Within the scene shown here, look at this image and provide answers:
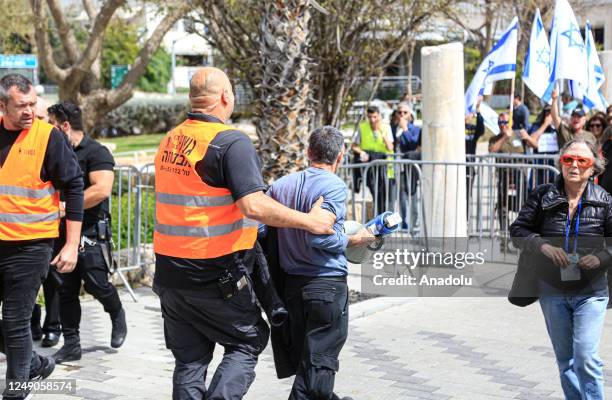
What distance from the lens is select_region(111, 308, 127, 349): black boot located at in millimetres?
7035

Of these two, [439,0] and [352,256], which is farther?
[439,0]

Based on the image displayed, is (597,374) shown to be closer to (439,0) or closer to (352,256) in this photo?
(352,256)

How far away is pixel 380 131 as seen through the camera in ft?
43.0

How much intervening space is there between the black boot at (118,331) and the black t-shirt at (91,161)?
70 cm

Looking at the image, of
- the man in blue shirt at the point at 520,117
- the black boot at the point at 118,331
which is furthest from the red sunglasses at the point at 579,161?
the man in blue shirt at the point at 520,117

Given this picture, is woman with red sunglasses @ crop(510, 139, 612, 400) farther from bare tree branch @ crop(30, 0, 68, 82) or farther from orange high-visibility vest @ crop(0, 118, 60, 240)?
bare tree branch @ crop(30, 0, 68, 82)

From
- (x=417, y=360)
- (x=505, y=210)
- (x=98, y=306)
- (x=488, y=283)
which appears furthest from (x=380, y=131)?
(x=417, y=360)

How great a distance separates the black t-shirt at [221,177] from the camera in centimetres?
439

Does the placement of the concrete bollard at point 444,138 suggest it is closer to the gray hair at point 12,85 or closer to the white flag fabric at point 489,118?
the white flag fabric at point 489,118

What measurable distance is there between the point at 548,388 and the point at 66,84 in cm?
1132

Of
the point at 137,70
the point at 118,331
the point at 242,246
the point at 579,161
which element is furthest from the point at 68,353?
the point at 137,70

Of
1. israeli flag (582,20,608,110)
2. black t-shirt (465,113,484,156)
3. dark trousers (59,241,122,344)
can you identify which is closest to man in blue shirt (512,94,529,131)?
black t-shirt (465,113,484,156)

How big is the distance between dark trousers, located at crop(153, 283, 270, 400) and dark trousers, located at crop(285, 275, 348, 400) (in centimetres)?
49

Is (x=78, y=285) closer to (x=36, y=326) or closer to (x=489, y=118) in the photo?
(x=36, y=326)
